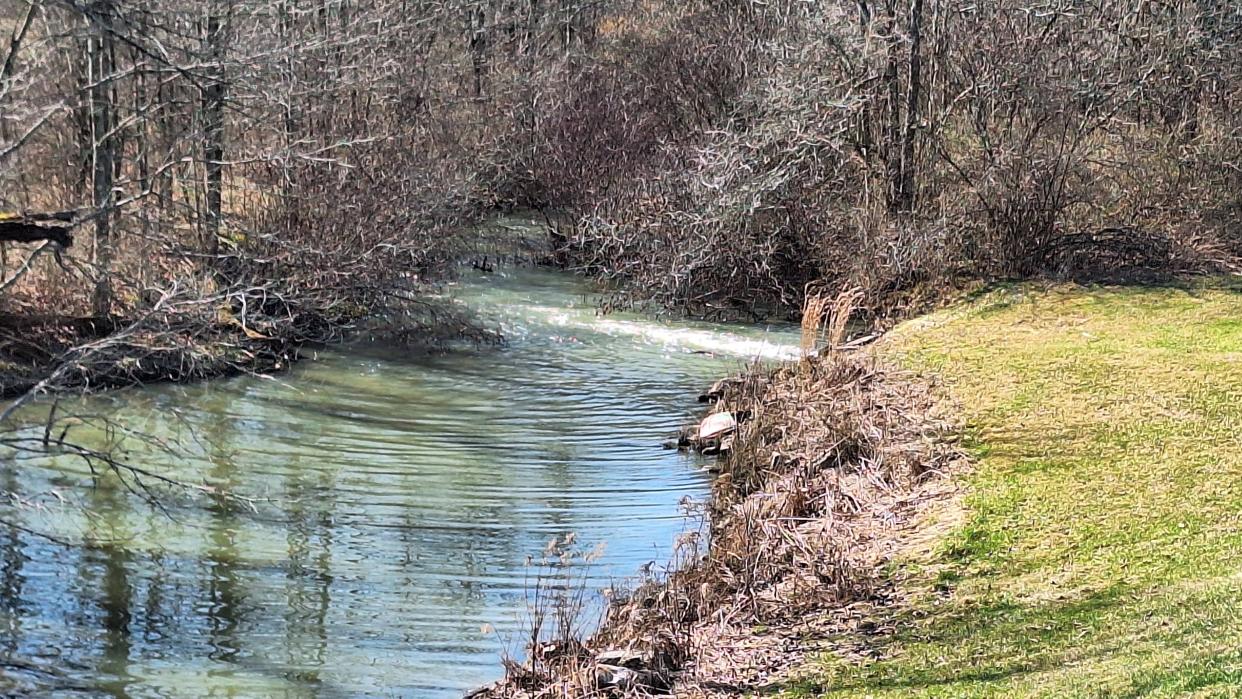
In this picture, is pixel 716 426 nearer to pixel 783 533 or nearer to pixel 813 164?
pixel 783 533

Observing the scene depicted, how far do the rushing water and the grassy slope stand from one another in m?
2.51

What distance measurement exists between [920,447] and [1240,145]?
11.1m

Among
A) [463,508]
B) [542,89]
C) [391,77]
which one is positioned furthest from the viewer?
[542,89]

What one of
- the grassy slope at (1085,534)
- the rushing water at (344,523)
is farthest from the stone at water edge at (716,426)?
the grassy slope at (1085,534)

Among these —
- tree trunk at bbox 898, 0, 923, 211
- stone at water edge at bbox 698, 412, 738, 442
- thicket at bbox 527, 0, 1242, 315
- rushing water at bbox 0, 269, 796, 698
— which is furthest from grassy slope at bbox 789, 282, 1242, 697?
tree trunk at bbox 898, 0, 923, 211

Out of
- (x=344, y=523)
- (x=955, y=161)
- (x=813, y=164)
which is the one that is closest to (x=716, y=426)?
(x=344, y=523)

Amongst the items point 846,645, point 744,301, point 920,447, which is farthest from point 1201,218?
point 846,645

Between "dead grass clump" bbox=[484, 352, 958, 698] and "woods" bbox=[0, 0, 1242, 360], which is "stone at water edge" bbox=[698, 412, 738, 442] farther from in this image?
"woods" bbox=[0, 0, 1242, 360]

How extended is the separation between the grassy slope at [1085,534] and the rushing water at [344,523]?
98.7 inches

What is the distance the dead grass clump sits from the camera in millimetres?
6613

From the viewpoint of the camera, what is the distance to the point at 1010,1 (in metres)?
17.5

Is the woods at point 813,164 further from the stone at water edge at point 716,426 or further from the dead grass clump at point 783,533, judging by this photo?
the dead grass clump at point 783,533

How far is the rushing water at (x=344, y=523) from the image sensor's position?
24.9 ft

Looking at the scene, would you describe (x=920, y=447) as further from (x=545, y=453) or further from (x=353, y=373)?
(x=353, y=373)
